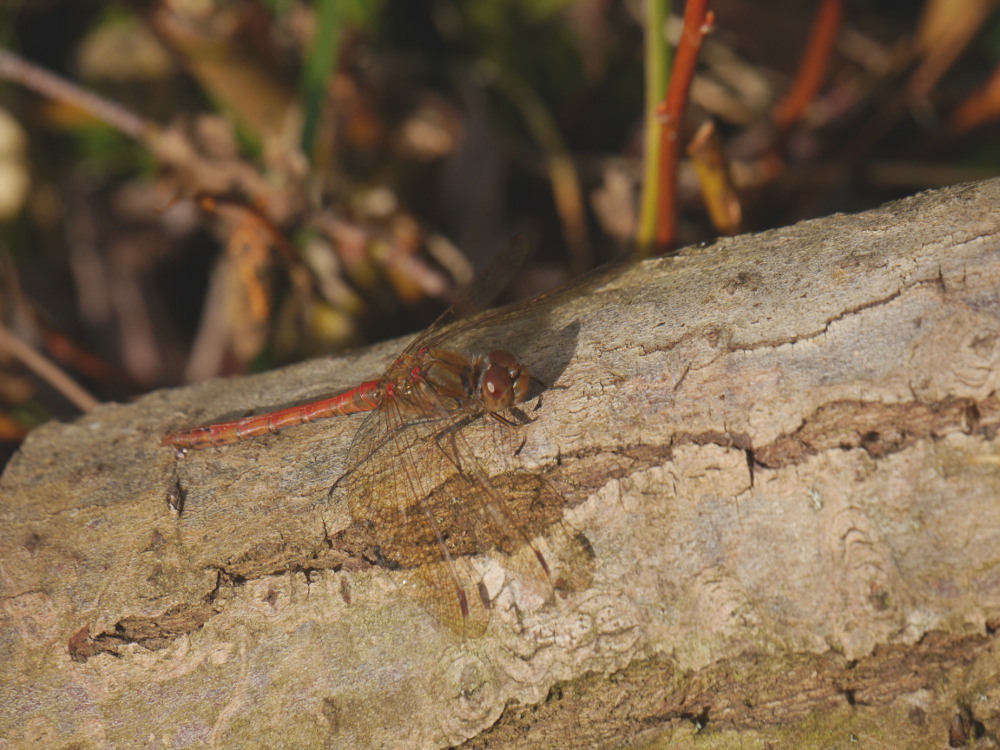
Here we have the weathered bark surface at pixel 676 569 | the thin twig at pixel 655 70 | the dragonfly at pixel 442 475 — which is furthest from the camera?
the thin twig at pixel 655 70

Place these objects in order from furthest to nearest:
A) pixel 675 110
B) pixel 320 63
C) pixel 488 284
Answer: pixel 320 63 < pixel 488 284 < pixel 675 110

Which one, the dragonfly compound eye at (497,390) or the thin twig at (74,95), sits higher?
the thin twig at (74,95)

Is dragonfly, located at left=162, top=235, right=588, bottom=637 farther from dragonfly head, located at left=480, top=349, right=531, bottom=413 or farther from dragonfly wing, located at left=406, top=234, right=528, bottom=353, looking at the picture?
dragonfly wing, located at left=406, top=234, right=528, bottom=353

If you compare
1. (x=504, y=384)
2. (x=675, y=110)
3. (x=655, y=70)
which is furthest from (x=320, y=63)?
(x=504, y=384)

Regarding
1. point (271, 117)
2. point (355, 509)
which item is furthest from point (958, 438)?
point (271, 117)

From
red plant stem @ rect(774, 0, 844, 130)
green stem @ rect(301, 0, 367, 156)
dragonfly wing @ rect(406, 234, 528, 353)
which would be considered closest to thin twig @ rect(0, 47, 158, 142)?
green stem @ rect(301, 0, 367, 156)

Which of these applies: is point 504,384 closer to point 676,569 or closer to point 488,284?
point 676,569

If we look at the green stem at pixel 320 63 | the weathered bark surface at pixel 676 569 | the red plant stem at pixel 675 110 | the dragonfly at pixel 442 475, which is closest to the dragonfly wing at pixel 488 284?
the dragonfly at pixel 442 475

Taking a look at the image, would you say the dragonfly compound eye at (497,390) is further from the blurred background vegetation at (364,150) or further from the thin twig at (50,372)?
the thin twig at (50,372)
